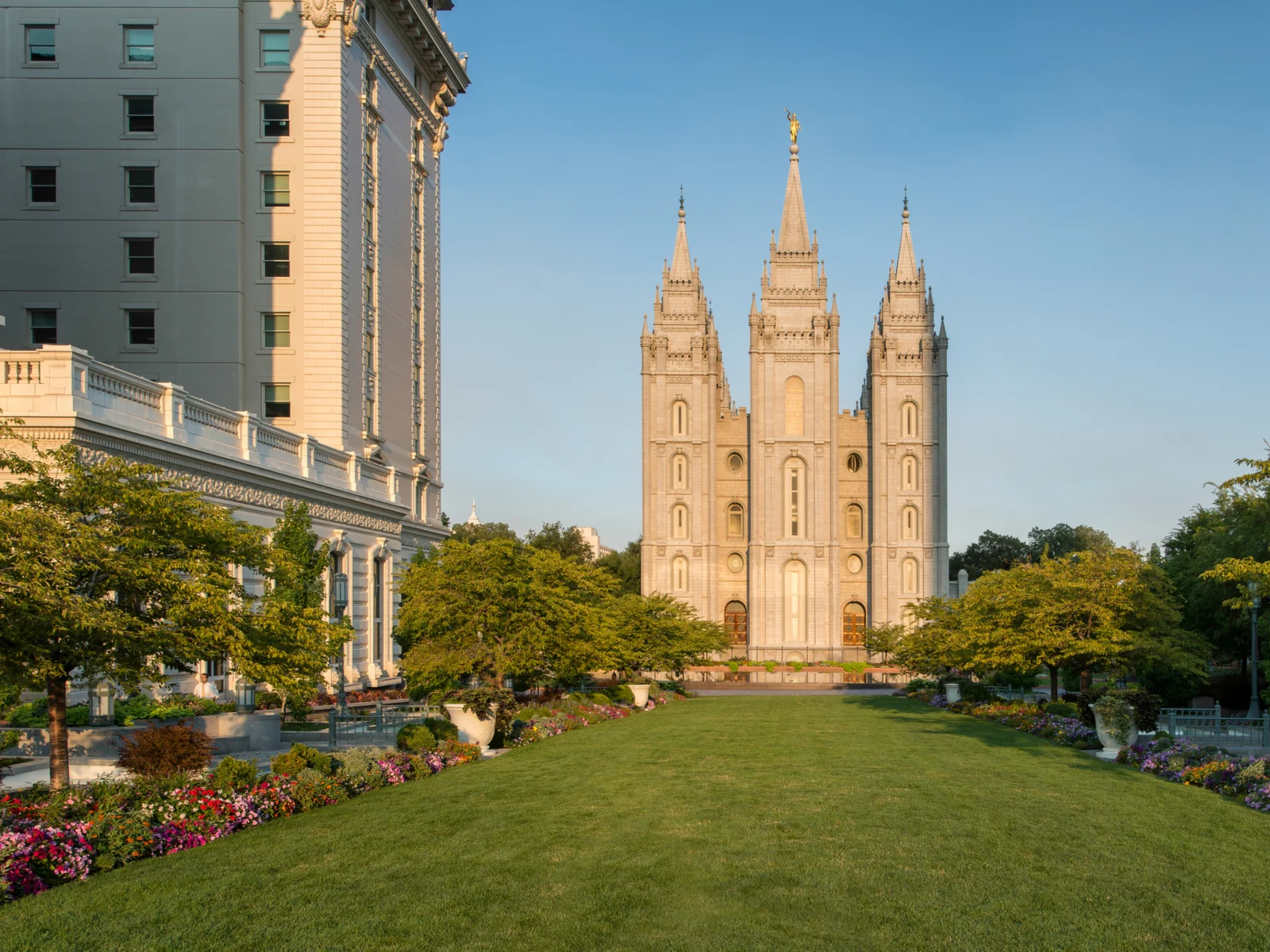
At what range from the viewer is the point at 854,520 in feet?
265

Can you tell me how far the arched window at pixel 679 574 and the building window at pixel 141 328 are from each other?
4533 centimetres

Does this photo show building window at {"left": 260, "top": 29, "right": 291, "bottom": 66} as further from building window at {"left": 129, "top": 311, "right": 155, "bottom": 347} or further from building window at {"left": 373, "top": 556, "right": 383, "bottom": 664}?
building window at {"left": 373, "top": 556, "right": 383, "bottom": 664}

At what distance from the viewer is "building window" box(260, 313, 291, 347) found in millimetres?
41031

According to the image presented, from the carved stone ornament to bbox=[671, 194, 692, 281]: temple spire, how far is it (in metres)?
42.0

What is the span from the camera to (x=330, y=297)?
40.8 meters

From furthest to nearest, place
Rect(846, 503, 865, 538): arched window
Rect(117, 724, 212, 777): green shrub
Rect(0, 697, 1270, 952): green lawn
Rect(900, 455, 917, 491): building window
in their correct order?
Rect(846, 503, 865, 538): arched window < Rect(900, 455, 917, 491): building window < Rect(117, 724, 212, 777): green shrub < Rect(0, 697, 1270, 952): green lawn

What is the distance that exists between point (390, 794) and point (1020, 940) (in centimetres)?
1100

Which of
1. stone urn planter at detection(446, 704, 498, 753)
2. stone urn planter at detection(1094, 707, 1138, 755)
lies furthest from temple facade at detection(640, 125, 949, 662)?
stone urn planter at detection(446, 704, 498, 753)

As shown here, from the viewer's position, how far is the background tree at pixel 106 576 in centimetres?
1295

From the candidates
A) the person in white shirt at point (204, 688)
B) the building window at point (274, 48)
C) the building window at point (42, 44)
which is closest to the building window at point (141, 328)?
the building window at point (42, 44)

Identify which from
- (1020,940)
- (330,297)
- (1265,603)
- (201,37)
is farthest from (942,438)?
(1020,940)

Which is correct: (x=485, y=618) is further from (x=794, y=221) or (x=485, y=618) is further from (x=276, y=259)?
(x=794, y=221)

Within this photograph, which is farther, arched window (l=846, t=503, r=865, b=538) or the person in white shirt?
arched window (l=846, t=503, r=865, b=538)

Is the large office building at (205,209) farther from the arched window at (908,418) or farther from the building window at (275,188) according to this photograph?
the arched window at (908,418)
